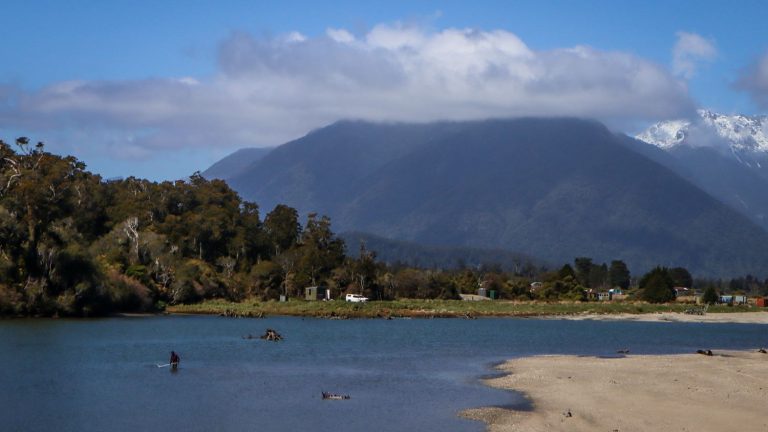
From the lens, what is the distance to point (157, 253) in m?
108

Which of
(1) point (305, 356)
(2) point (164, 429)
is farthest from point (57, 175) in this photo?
(2) point (164, 429)

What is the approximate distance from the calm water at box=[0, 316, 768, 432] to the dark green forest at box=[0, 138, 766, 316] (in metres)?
5.29

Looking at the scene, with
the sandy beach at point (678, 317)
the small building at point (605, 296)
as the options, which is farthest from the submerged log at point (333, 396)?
the small building at point (605, 296)

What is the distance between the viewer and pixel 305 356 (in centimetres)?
5538

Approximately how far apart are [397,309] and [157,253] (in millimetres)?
29416

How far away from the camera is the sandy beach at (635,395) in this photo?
31.6m

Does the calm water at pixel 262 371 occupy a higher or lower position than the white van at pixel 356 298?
lower

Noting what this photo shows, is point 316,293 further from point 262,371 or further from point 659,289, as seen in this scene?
point 262,371

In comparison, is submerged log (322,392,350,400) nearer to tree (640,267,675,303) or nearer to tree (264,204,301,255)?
tree (264,204,301,255)

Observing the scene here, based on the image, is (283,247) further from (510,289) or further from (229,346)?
(229,346)

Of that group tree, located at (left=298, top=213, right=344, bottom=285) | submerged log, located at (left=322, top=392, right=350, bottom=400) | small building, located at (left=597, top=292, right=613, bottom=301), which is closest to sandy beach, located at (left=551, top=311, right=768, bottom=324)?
tree, located at (left=298, top=213, right=344, bottom=285)

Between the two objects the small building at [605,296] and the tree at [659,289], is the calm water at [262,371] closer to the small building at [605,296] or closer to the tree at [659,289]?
the tree at [659,289]

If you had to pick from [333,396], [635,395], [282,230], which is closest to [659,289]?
[282,230]

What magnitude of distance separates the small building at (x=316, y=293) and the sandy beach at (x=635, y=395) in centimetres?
→ 7659
